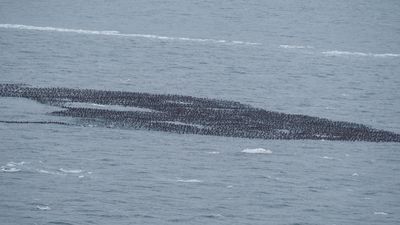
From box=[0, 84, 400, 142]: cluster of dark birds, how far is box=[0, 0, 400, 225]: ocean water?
0.92 m

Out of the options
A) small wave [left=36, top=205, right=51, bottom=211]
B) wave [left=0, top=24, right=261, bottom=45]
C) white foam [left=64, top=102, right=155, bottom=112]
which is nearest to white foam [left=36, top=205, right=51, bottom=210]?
small wave [left=36, top=205, right=51, bottom=211]

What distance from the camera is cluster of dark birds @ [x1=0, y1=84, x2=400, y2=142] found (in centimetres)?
3591

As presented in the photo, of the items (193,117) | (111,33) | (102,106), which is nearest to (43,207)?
(193,117)

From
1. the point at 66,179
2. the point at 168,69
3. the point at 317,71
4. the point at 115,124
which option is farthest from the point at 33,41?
the point at 66,179

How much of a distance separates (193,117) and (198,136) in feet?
8.73

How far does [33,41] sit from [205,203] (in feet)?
123

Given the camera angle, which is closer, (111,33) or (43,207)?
(43,207)

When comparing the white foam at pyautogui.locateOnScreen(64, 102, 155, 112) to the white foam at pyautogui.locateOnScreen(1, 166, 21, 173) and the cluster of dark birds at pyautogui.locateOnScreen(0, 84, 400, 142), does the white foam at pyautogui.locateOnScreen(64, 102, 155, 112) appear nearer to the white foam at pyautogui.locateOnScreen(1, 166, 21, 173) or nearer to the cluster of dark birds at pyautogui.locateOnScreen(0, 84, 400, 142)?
the cluster of dark birds at pyautogui.locateOnScreen(0, 84, 400, 142)

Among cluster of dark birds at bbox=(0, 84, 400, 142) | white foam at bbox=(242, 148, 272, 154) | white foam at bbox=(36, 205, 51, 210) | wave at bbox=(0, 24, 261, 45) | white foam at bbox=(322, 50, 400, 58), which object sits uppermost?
white foam at bbox=(36, 205, 51, 210)

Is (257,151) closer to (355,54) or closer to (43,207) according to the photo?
(43,207)

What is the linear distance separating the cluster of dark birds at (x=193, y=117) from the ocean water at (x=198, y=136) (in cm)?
92

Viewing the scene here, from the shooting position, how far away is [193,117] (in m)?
37.6

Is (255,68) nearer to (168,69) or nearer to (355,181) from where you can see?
(168,69)

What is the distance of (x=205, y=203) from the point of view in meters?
26.9
